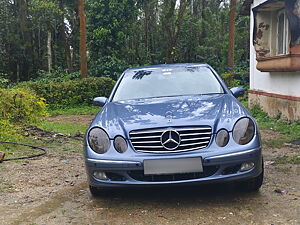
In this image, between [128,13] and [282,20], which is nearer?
[282,20]

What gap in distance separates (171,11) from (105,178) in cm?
1939

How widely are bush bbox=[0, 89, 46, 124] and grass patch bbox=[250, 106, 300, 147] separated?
452 centimetres

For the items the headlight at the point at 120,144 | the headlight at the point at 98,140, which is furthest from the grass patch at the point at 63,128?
the headlight at the point at 120,144

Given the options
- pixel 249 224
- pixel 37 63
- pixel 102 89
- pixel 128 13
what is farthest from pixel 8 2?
pixel 249 224

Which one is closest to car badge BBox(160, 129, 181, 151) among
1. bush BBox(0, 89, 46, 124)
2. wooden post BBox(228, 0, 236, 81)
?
bush BBox(0, 89, 46, 124)

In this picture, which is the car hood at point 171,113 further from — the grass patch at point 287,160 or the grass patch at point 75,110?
the grass patch at point 75,110

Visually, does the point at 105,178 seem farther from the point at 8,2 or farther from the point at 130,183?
the point at 8,2

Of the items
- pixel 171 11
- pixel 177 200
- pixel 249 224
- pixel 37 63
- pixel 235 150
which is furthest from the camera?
pixel 37 63

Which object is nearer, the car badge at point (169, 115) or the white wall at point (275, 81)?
the car badge at point (169, 115)

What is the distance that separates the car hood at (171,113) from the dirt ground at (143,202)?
0.76m

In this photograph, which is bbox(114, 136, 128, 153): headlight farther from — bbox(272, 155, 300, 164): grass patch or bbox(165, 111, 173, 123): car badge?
bbox(272, 155, 300, 164): grass patch

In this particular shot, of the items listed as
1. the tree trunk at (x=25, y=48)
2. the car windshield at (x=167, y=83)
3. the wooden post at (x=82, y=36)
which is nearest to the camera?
the car windshield at (x=167, y=83)

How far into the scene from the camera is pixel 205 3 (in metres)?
28.8

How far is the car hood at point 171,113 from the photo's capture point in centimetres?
376
